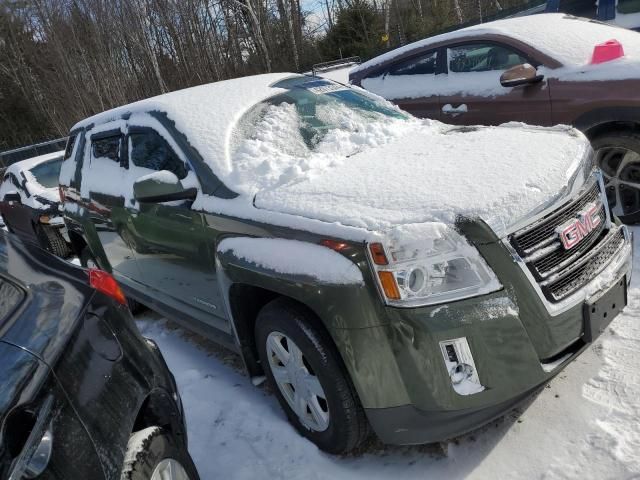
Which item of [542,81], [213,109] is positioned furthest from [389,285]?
[542,81]

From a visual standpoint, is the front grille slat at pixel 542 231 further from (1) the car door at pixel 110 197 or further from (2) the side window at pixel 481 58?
(2) the side window at pixel 481 58

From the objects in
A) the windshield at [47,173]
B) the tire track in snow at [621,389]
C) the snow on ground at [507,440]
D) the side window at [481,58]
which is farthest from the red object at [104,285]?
the windshield at [47,173]

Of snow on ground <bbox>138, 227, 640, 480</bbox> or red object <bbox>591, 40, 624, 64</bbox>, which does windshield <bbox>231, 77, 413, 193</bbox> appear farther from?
red object <bbox>591, 40, 624, 64</bbox>

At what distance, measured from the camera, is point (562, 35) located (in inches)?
189

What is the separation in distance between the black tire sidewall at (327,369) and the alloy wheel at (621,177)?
3.10 meters

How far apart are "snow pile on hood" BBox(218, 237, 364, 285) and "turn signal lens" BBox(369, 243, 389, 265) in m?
0.08

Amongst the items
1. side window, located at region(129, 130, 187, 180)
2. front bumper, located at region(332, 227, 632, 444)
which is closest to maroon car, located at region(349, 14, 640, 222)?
front bumper, located at region(332, 227, 632, 444)

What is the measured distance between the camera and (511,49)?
16.0 feet

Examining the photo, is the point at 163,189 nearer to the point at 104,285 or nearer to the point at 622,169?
the point at 104,285

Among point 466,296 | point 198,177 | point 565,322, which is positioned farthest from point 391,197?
point 198,177

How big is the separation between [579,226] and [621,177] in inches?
87.2

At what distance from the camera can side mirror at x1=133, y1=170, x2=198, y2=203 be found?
295 cm

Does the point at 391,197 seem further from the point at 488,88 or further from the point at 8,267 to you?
the point at 488,88

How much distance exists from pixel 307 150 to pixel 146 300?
5.84ft
